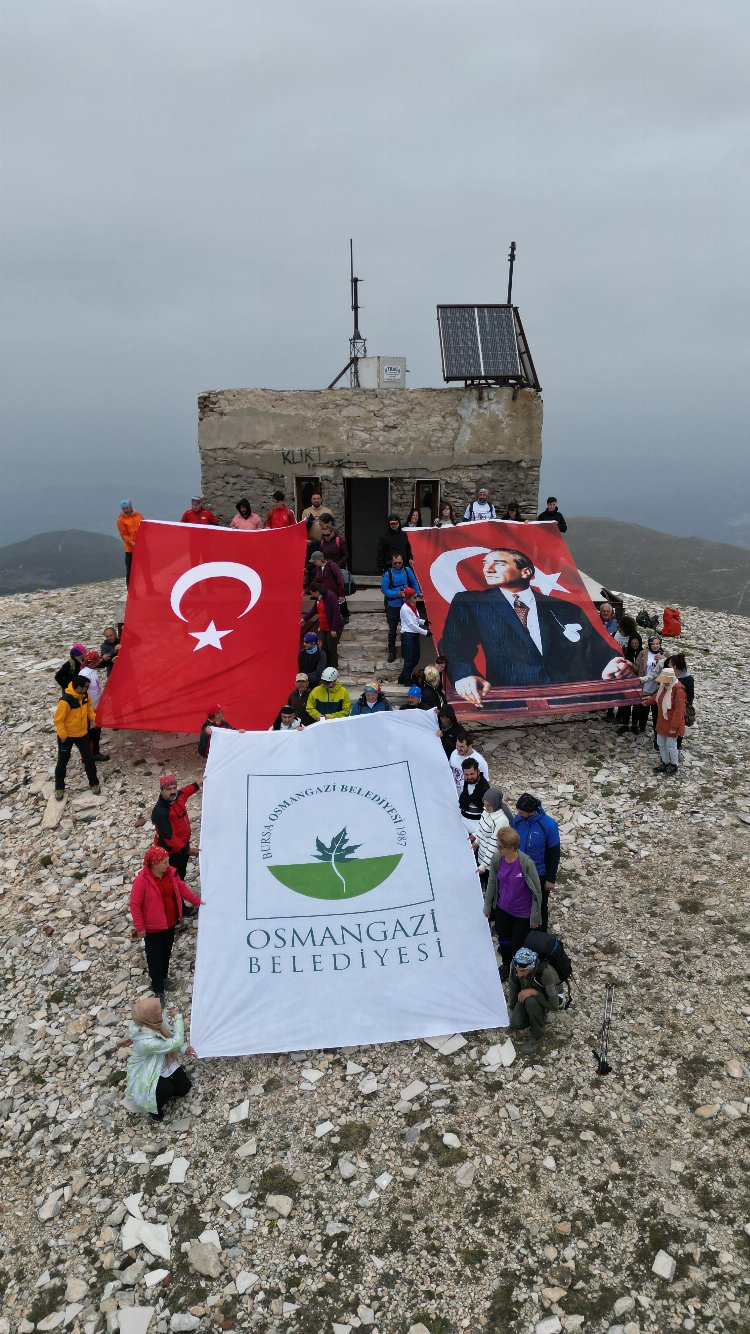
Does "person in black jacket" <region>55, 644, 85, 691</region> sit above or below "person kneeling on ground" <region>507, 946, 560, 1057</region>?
above

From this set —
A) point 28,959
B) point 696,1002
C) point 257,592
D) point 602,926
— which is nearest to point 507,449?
point 257,592

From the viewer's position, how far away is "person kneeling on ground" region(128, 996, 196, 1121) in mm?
5773

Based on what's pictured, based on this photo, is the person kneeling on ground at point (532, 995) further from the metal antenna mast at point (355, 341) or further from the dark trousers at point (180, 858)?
the metal antenna mast at point (355, 341)

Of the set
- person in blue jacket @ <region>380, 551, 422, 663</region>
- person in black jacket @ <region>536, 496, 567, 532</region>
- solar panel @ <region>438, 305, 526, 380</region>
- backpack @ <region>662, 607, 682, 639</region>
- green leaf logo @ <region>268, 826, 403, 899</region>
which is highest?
solar panel @ <region>438, 305, 526, 380</region>

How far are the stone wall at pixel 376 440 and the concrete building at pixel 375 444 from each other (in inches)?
0.8

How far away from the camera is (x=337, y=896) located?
22.9 feet

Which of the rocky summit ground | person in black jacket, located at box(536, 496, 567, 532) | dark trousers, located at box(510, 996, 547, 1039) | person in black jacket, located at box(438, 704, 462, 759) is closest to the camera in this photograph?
the rocky summit ground

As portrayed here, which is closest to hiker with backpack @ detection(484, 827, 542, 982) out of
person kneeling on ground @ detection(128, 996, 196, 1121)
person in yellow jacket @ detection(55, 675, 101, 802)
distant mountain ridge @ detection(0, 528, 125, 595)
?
person kneeling on ground @ detection(128, 996, 196, 1121)

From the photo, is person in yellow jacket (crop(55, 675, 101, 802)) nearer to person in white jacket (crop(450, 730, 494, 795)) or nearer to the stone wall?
person in white jacket (crop(450, 730, 494, 795))

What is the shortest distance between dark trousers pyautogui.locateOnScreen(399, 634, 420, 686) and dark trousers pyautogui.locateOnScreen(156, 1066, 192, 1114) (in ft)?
Result: 23.2

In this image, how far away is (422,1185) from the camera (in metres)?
5.38

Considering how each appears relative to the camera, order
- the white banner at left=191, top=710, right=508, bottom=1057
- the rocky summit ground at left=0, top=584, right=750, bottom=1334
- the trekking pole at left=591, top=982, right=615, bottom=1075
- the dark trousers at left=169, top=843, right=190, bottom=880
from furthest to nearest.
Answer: the dark trousers at left=169, top=843, right=190, bottom=880
the white banner at left=191, top=710, right=508, bottom=1057
the trekking pole at left=591, top=982, right=615, bottom=1075
the rocky summit ground at left=0, top=584, right=750, bottom=1334

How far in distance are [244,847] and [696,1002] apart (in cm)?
440

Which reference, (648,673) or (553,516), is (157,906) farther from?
(553,516)
